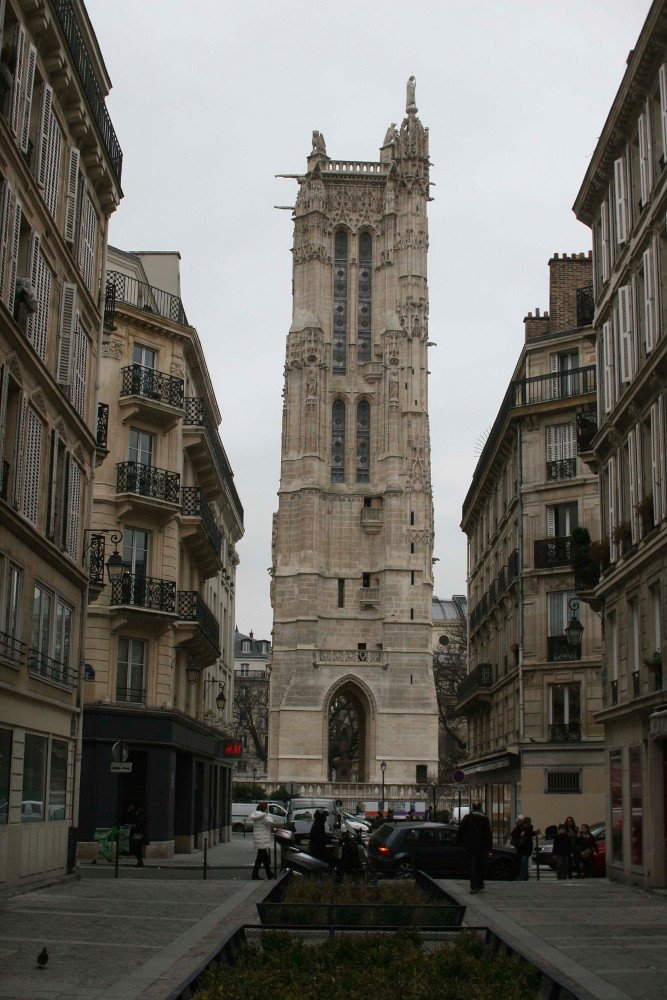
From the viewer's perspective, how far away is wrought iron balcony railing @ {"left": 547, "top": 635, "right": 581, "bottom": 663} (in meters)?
36.9

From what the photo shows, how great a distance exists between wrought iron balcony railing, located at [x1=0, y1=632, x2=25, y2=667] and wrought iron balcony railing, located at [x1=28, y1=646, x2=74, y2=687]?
1.58 ft

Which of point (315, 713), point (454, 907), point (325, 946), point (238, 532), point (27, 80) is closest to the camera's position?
point (325, 946)

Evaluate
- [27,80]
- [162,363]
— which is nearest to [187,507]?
[162,363]

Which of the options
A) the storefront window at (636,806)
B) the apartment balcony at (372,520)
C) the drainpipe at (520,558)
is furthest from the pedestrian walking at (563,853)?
the apartment balcony at (372,520)

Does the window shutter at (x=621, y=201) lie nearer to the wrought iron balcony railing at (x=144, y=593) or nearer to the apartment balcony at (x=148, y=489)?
the apartment balcony at (x=148, y=489)

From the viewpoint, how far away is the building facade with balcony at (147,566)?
3231 centimetres

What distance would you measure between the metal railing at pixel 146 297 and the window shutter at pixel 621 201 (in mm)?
13490

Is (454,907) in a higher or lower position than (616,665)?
lower

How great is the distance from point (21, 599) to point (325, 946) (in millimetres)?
11386

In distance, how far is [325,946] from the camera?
10.6m

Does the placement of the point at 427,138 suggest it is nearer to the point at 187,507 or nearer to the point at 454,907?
the point at 187,507

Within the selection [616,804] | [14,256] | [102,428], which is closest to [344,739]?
[102,428]

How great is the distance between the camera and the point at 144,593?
3328cm

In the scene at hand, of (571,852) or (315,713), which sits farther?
(315,713)
